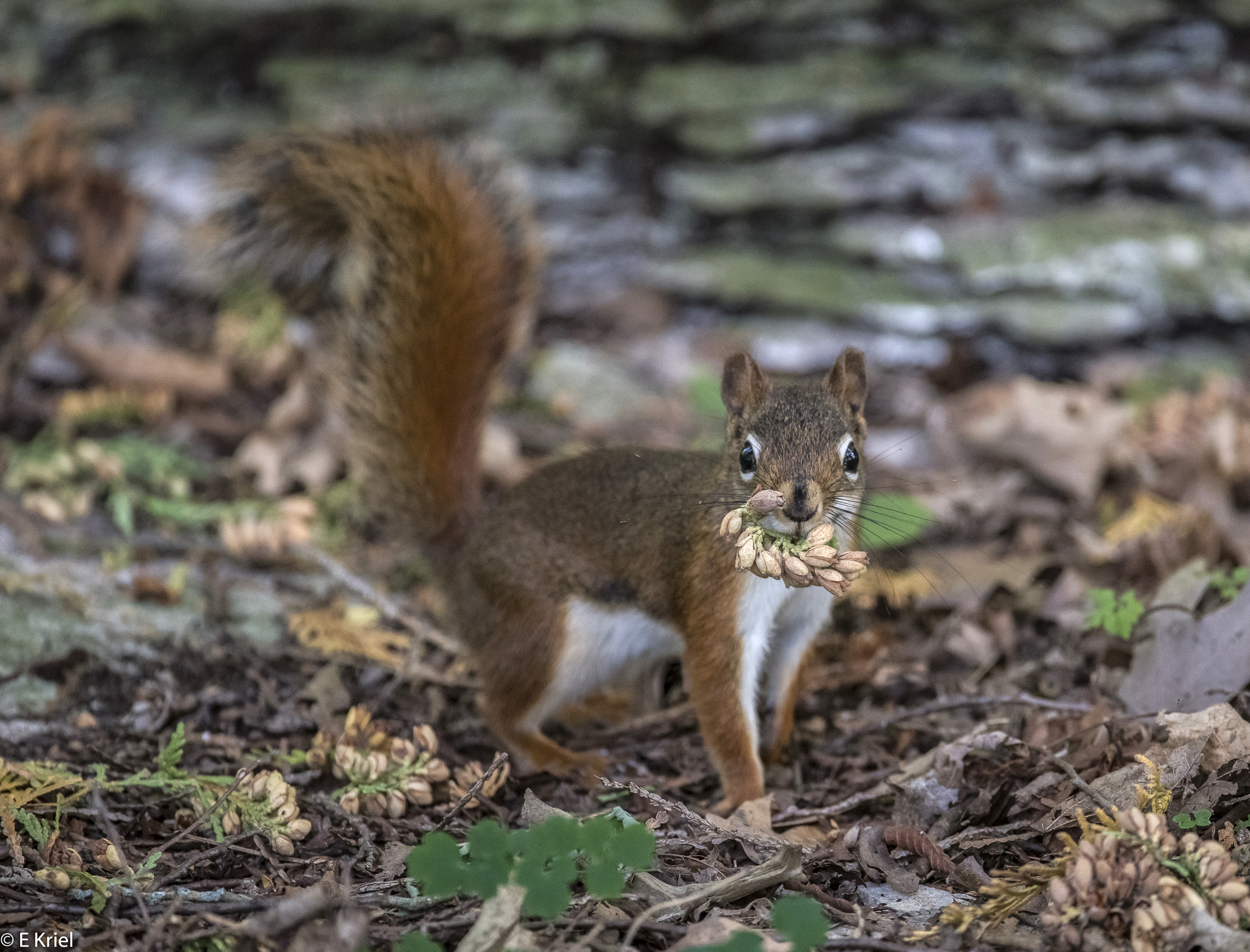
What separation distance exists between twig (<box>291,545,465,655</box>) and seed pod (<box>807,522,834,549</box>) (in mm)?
1353

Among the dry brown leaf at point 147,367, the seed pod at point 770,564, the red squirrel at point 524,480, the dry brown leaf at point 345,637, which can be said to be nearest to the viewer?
the seed pod at point 770,564

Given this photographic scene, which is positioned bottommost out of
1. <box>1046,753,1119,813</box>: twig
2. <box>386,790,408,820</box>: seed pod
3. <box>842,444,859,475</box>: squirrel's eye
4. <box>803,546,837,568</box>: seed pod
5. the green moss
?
<box>386,790,408,820</box>: seed pod

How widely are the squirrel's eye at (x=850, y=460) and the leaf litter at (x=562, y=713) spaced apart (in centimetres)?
35

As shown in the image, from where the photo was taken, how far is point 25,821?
83.7 inches

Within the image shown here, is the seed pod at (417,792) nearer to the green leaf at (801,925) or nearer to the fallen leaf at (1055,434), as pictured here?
the green leaf at (801,925)

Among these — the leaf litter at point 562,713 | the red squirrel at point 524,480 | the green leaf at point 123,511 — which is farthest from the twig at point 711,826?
the green leaf at point 123,511

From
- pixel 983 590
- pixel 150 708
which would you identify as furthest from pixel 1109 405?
pixel 150 708

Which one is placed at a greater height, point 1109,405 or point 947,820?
point 1109,405

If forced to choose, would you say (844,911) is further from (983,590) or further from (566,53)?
(566,53)

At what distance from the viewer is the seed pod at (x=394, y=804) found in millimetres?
2420

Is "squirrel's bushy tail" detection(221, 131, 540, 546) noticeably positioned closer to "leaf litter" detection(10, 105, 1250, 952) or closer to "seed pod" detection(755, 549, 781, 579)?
"leaf litter" detection(10, 105, 1250, 952)

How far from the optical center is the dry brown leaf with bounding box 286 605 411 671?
122 inches

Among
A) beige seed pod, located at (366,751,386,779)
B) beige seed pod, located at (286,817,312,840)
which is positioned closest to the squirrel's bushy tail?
beige seed pod, located at (366,751,386,779)

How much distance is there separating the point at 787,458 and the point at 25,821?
1.67 meters
